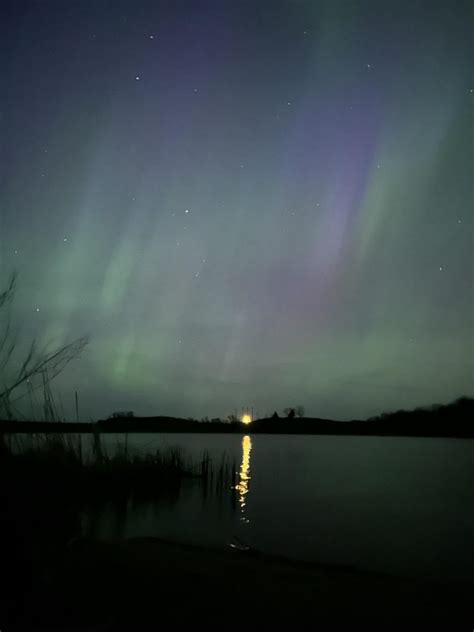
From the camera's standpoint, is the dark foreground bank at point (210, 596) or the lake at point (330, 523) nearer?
the dark foreground bank at point (210, 596)

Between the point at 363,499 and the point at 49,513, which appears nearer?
the point at 49,513

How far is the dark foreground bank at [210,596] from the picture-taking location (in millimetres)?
5465

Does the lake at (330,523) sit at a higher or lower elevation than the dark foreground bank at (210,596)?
lower

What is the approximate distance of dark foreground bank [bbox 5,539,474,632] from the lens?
17.9ft

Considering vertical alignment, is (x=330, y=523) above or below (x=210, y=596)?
below

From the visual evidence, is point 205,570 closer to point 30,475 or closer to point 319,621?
point 319,621

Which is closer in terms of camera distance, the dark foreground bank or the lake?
the dark foreground bank

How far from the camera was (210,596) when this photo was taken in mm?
6988

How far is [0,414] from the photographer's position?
671cm

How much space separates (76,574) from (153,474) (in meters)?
15.0

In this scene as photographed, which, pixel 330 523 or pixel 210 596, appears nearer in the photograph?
pixel 210 596

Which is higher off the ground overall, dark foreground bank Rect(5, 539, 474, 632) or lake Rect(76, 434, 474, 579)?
dark foreground bank Rect(5, 539, 474, 632)

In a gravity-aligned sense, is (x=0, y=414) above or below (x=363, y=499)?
above

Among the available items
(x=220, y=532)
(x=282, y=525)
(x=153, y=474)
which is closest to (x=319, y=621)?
(x=220, y=532)
